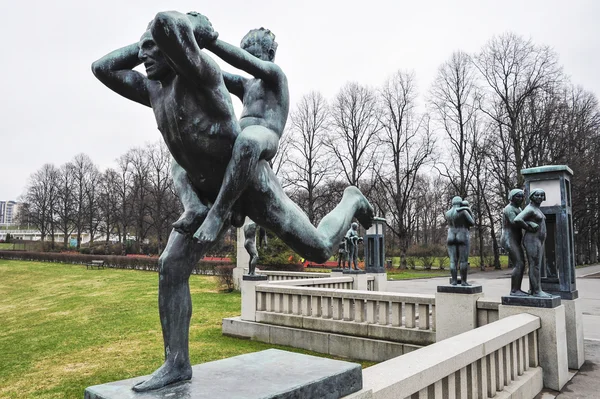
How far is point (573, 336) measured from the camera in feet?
21.6

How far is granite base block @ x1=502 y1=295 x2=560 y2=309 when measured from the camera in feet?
19.5

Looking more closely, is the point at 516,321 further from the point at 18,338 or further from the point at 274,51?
the point at 18,338

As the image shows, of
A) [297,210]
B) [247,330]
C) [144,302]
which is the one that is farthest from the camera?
[144,302]

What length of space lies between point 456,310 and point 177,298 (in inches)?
247

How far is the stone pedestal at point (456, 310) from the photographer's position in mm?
7195

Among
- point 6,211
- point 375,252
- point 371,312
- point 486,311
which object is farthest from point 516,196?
point 6,211

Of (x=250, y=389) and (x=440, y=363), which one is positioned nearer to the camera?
(x=250, y=389)

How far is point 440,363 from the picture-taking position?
316 centimetres

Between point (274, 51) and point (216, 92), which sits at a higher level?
point (274, 51)

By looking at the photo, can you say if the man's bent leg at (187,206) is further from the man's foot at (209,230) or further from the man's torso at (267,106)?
the man's torso at (267,106)

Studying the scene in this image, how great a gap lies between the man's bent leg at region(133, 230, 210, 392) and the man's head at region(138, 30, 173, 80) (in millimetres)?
806

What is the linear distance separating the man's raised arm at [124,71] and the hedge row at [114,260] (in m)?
26.5

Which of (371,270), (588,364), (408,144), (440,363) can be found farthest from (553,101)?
(440,363)

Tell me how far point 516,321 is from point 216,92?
5.08 metres
